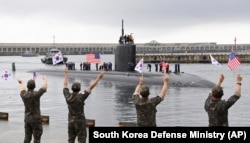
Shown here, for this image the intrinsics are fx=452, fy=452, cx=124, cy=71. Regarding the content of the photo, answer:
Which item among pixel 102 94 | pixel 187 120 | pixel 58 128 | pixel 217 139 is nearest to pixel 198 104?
pixel 187 120

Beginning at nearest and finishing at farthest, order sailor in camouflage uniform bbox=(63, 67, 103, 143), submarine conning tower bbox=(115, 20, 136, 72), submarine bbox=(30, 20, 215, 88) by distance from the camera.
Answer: sailor in camouflage uniform bbox=(63, 67, 103, 143)
submarine bbox=(30, 20, 215, 88)
submarine conning tower bbox=(115, 20, 136, 72)

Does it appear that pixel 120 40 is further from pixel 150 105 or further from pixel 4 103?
pixel 150 105

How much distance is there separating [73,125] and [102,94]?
22.1m

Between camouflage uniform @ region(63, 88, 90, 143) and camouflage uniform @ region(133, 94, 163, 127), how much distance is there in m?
1.36

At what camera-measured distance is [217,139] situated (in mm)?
6695

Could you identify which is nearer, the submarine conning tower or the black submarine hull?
the black submarine hull

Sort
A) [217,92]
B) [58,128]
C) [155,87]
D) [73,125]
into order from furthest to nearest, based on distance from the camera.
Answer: [155,87] < [58,128] < [73,125] < [217,92]

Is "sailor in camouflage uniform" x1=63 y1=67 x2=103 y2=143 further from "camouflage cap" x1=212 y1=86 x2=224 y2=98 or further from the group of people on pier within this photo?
"camouflage cap" x1=212 y1=86 x2=224 y2=98

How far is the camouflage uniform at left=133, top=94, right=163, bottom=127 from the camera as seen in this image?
8.40m

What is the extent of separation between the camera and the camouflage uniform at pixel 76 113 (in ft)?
30.9

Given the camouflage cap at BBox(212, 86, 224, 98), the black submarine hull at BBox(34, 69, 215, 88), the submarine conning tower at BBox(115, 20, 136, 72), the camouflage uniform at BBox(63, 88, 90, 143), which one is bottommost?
the black submarine hull at BBox(34, 69, 215, 88)

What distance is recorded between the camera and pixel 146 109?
8445 mm
